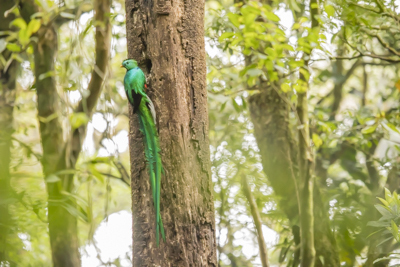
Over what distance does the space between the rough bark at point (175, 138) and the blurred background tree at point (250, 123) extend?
0.79m

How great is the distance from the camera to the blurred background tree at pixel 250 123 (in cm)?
239

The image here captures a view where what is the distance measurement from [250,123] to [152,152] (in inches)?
101

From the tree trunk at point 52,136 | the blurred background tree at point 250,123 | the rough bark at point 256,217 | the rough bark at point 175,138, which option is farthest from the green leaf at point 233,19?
the rough bark at point 256,217

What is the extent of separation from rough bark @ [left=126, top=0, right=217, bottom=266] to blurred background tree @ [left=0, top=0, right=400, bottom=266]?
786 mm

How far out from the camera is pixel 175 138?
1.38 metres

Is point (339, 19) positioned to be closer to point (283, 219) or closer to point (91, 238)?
point (283, 219)

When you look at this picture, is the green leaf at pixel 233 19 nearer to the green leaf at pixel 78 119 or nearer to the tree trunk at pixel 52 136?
the green leaf at pixel 78 119

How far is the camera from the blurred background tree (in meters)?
2.39

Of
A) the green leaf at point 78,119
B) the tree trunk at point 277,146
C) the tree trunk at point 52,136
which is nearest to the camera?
the green leaf at point 78,119

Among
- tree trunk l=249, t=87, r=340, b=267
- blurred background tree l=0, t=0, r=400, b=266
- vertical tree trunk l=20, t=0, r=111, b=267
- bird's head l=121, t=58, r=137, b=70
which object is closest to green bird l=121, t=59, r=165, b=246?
bird's head l=121, t=58, r=137, b=70

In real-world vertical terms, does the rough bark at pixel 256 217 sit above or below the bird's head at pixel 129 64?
below

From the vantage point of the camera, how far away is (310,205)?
2.66 metres

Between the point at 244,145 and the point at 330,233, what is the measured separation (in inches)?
42.7

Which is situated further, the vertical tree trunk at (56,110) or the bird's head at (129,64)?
the vertical tree trunk at (56,110)
